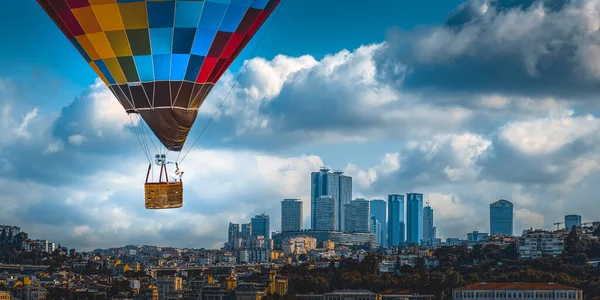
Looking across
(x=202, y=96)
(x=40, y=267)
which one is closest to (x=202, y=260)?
(x=40, y=267)

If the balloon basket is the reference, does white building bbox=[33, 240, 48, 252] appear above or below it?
above

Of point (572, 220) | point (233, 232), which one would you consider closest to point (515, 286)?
point (572, 220)

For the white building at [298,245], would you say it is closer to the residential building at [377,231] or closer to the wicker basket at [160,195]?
the residential building at [377,231]

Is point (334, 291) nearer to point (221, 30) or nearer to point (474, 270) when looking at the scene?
point (474, 270)

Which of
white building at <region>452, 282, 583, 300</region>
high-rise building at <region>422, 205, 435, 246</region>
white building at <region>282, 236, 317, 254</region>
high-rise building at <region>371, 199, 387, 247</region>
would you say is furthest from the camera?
high-rise building at <region>371, 199, 387, 247</region>

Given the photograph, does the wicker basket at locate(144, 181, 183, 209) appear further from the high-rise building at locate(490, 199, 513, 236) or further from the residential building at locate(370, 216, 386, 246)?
the residential building at locate(370, 216, 386, 246)

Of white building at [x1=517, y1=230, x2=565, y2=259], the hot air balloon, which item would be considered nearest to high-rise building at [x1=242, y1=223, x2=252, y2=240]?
white building at [x1=517, y1=230, x2=565, y2=259]

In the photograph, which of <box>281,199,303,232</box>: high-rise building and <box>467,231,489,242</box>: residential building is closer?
<box>467,231,489,242</box>: residential building
